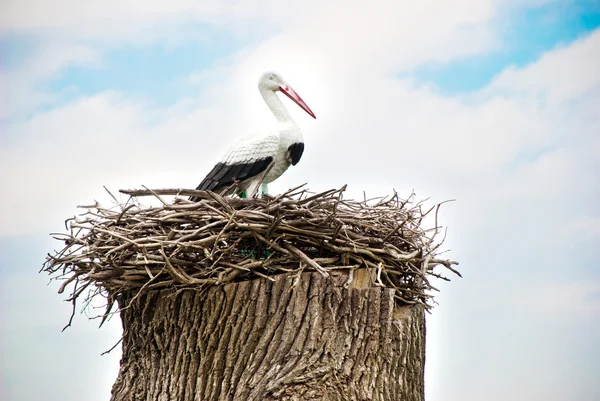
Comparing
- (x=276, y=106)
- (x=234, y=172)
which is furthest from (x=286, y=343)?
(x=276, y=106)

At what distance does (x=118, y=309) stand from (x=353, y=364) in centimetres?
139

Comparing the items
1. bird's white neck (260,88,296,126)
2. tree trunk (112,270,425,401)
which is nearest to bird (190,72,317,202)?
bird's white neck (260,88,296,126)

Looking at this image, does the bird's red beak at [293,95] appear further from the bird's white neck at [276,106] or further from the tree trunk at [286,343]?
the tree trunk at [286,343]

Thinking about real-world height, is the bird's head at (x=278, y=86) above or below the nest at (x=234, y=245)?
above

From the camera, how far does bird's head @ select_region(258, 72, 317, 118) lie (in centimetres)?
492

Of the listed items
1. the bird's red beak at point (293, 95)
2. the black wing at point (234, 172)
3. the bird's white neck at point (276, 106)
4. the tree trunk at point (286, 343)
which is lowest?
the tree trunk at point (286, 343)

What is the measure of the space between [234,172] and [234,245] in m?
0.97

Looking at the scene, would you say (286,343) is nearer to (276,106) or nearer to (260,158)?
(260,158)

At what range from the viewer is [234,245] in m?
3.74

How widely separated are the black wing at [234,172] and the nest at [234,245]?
1.92 feet

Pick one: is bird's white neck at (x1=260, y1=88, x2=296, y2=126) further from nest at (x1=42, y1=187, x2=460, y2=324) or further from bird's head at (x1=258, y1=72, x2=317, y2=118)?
nest at (x1=42, y1=187, x2=460, y2=324)

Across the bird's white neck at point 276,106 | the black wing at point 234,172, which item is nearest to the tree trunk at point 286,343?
the black wing at point 234,172

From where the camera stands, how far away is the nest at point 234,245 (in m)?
3.77

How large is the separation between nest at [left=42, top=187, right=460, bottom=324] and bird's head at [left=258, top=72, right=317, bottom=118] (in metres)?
1.05
